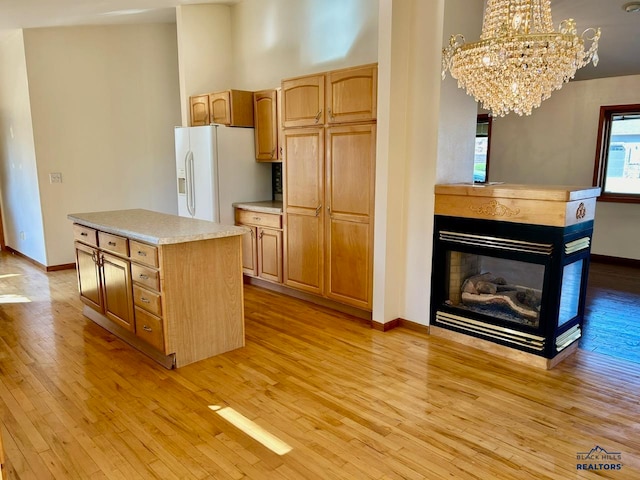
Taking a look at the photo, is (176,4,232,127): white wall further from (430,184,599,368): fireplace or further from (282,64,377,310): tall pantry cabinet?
(430,184,599,368): fireplace

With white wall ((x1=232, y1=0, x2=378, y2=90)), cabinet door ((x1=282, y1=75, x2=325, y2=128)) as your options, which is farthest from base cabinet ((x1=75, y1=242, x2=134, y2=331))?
white wall ((x1=232, y1=0, x2=378, y2=90))

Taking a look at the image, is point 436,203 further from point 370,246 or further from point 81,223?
point 81,223

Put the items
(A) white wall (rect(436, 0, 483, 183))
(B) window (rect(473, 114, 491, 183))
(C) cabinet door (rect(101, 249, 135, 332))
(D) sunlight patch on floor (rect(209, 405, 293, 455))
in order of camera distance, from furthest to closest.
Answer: (B) window (rect(473, 114, 491, 183)) < (A) white wall (rect(436, 0, 483, 183)) < (C) cabinet door (rect(101, 249, 135, 332)) < (D) sunlight patch on floor (rect(209, 405, 293, 455))

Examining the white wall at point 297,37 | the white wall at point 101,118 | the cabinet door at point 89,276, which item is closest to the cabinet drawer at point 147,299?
the cabinet door at point 89,276

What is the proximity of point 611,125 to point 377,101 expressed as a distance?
4.18 meters

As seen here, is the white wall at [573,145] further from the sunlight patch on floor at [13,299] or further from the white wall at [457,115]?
the sunlight patch on floor at [13,299]

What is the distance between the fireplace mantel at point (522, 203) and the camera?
283 cm

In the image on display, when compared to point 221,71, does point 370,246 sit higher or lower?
lower

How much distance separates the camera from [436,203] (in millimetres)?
3475

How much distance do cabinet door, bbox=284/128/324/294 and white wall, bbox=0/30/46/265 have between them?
3322 millimetres

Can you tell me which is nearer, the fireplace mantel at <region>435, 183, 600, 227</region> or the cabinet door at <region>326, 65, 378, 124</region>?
the fireplace mantel at <region>435, 183, 600, 227</region>

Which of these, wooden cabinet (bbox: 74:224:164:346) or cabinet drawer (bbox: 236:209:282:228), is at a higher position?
cabinet drawer (bbox: 236:209:282:228)

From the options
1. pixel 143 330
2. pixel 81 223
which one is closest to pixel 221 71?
pixel 81 223

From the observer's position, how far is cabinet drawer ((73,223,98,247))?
353 cm
